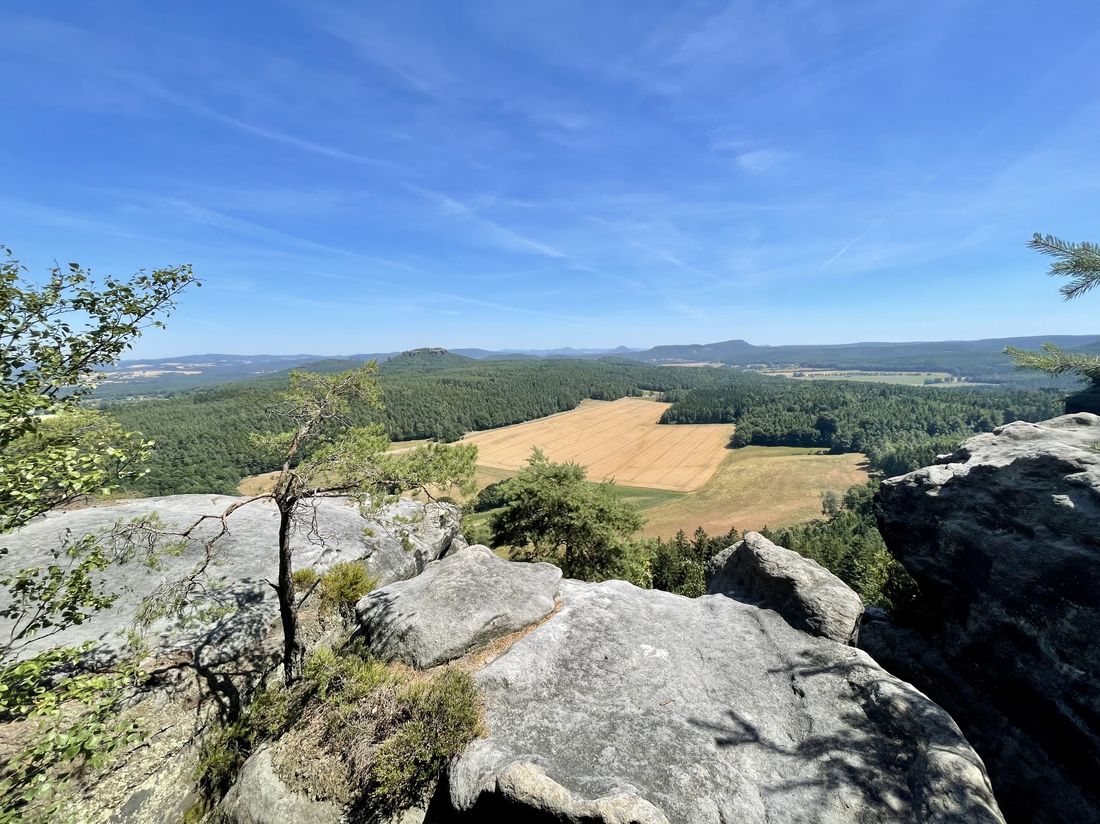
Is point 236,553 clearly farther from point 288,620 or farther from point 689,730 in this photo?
point 689,730

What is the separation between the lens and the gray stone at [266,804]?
812 cm

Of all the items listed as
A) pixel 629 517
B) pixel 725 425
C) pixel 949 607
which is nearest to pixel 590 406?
pixel 725 425

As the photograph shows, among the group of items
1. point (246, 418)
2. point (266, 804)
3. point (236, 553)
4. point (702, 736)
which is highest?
point (236, 553)

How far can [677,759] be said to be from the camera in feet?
28.6

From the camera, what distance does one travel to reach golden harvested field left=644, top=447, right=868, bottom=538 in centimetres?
6962

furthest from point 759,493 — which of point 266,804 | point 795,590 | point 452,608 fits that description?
point 266,804

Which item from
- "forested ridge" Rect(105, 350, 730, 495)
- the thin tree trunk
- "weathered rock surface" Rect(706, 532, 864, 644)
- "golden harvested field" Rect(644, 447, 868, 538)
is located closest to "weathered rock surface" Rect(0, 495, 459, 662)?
the thin tree trunk

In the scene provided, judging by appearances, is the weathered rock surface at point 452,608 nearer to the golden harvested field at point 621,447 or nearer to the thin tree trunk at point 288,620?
the thin tree trunk at point 288,620

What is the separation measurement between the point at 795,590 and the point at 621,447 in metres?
103

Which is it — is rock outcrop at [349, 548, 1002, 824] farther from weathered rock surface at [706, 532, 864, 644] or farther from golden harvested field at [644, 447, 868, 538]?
golden harvested field at [644, 447, 868, 538]

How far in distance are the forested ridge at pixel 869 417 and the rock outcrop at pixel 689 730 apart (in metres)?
102

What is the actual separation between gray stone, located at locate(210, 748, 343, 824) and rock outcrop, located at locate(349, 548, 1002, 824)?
217cm

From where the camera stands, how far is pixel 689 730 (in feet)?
30.9

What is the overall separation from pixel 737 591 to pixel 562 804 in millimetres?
11056
